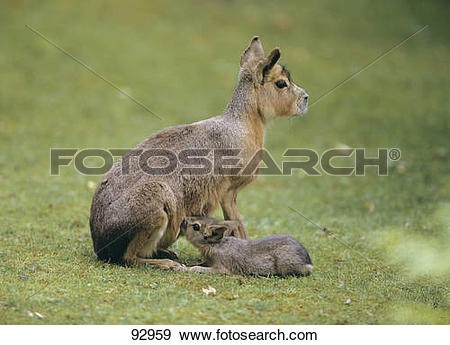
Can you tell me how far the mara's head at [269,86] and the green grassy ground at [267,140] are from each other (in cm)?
34

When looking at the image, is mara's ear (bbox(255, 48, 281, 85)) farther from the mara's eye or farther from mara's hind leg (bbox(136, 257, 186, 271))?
mara's hind leg (bbox(136, 257, 186, 271))

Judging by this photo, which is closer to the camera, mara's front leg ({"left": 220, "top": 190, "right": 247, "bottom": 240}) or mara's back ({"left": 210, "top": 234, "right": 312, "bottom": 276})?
mara's back ({"left": 210, "top": 234, "right": 312, "bottom": 276})

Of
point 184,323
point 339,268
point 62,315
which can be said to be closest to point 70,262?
point 62,315

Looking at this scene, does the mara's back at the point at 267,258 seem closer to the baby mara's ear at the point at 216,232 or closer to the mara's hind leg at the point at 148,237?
the baby mara's ear at the point at 216,232

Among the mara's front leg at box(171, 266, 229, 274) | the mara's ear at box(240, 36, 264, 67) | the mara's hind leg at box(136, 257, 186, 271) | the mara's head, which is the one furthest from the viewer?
the mara's ear at box(240, 36, 264, 67)

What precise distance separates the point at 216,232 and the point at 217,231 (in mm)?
17

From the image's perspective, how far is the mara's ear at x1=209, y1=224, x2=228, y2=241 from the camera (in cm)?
657

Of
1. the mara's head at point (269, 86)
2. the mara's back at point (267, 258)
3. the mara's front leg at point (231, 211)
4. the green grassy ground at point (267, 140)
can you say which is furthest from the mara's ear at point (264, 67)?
the mara's back at point (267, 258)

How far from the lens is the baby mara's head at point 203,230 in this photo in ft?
21.6

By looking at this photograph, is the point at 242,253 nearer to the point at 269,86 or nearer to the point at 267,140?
the point at 269,86

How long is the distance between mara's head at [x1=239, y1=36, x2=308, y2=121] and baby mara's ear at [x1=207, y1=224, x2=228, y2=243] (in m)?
1.65

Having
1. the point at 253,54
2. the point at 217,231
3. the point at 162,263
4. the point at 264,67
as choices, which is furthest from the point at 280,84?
the point at 162,263

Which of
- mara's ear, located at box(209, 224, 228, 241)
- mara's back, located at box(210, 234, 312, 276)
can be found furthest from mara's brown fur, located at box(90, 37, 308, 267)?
mara's back, located at box(210, 234, 312, 276)

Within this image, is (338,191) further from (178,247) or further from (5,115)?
(5,115)
